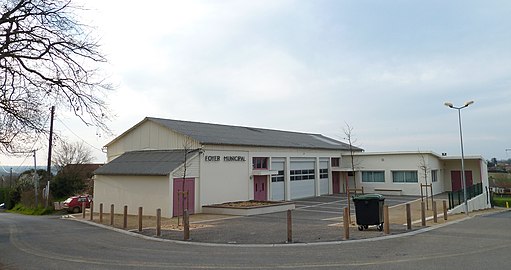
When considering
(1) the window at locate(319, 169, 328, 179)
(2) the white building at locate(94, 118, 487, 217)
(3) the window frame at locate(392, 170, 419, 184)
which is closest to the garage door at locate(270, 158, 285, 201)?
(2) the white building at locate(94, 118, 487, 217)

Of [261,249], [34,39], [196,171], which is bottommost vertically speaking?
[261,249]

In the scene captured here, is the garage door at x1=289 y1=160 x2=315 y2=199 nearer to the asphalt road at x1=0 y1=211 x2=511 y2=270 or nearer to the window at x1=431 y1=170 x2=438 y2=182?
the window at x1=431 y1=170 x2=438 y2=182

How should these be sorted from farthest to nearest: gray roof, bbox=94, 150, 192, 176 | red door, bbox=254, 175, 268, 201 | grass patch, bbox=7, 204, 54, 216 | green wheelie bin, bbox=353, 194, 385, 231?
grass patch, bbox=7, 204, 54, 216
red door, bbox=254, 175, 268, 201
gray roof, bbox=94, 150, 192, 176
green wheelie bin, bbox=353, 194, 385, 231

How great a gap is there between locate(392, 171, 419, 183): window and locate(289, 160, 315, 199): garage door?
8023 mm

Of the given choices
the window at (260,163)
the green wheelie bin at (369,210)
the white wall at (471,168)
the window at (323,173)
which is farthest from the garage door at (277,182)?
the white wall at (471,168)

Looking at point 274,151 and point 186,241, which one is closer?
point 186,241

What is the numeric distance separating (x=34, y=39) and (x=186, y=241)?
810 centimetres

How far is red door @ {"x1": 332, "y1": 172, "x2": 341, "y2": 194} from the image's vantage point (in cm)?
3993

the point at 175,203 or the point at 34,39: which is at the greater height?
the point at 34,39

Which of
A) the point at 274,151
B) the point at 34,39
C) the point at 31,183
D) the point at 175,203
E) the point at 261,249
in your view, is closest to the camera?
the point at 261,249

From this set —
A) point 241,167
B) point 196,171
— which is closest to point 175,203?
point 196,171

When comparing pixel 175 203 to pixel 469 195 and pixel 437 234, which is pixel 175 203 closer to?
pixel 437 234

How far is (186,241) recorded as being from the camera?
534 inches

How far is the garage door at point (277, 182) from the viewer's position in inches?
1205
